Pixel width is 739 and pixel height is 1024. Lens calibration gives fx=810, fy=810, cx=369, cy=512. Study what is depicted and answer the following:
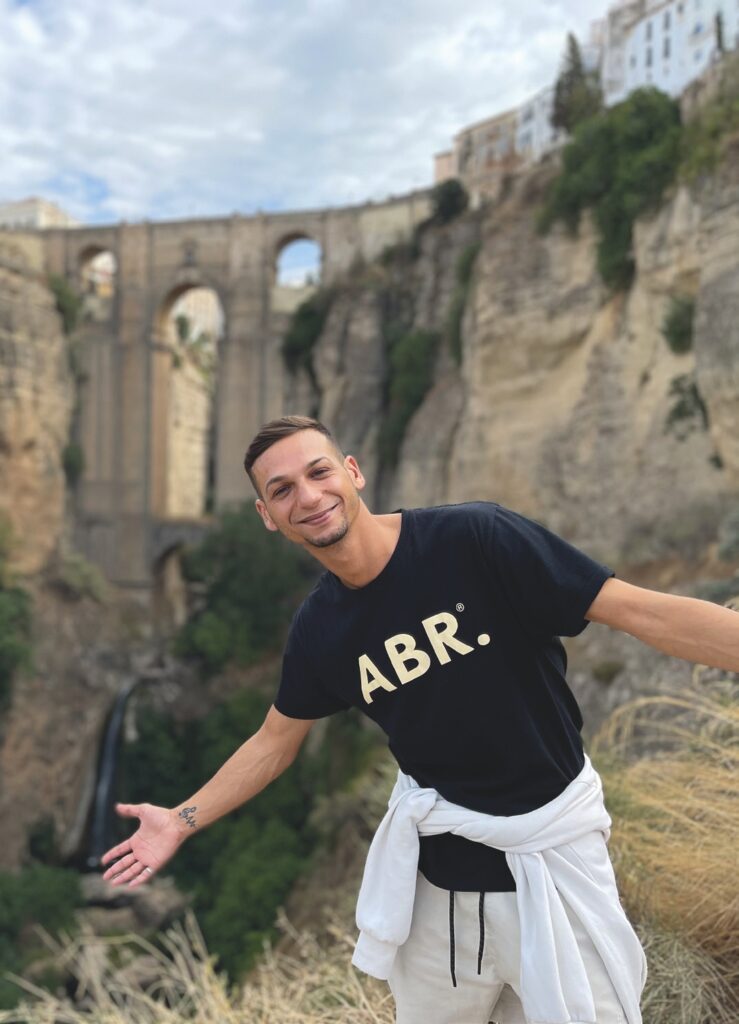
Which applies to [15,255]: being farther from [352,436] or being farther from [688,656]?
[688,656]

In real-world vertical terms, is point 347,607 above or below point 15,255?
A: below

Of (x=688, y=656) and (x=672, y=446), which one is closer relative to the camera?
(x=688, y=656)

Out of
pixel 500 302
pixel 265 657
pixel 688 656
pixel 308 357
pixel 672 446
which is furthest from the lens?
pixel 308 357

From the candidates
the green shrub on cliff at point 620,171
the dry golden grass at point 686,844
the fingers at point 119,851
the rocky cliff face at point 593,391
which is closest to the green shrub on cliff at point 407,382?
the rocky cliff face at point 593,391

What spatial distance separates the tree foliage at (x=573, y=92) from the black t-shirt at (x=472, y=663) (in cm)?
1989

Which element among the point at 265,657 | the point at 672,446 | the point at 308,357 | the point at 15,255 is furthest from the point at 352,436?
the point at 15,255

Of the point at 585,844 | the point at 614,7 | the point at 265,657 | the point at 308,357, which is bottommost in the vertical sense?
the point at 265,657

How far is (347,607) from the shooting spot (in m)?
1.92

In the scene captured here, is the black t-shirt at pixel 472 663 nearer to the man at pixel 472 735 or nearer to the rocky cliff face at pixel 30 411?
the man at pixel 472 735

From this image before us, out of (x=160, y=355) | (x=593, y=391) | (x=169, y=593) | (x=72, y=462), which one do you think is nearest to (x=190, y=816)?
(x=593, y=391)

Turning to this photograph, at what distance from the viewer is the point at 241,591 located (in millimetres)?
22359

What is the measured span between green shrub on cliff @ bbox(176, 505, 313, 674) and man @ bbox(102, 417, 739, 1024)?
67.8 ft

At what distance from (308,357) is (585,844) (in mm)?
24895

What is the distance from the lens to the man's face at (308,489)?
1.86 m
